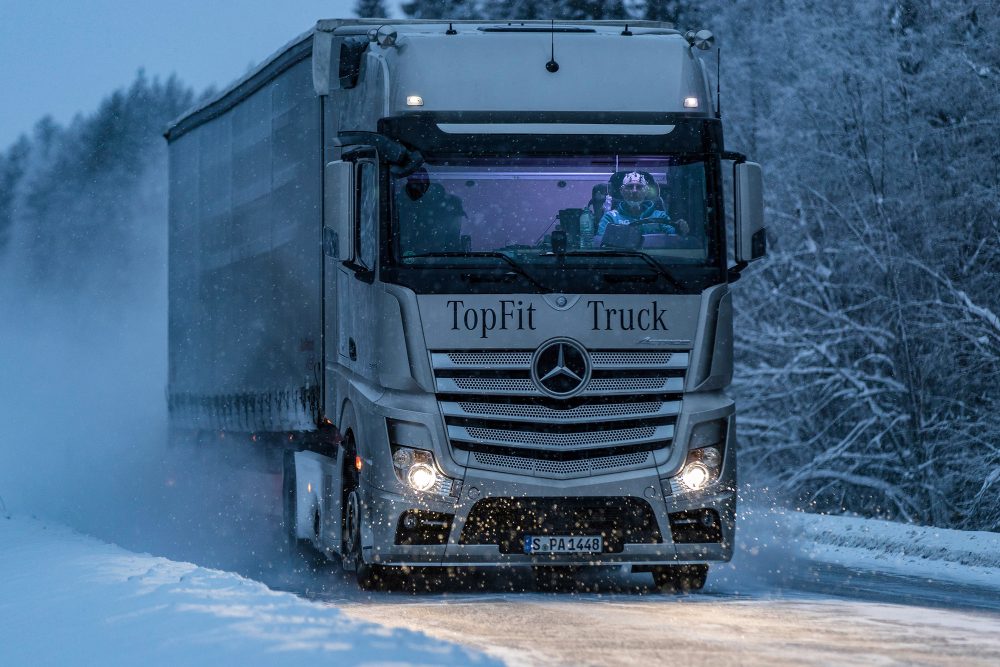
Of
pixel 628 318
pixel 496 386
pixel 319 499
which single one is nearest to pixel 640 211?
pixel 628 318

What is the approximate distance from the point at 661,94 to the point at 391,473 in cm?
321

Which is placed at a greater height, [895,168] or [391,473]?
[895,168]

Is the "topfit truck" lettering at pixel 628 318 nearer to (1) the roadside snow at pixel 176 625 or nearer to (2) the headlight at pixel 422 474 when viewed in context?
(2) the headlight at pixel 422 474

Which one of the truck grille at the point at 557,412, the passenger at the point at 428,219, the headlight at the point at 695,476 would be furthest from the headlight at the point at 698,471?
the passenger at the point at 428,219

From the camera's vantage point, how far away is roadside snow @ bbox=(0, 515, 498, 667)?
337 inches

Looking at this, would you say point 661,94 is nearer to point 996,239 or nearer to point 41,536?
point 41,536

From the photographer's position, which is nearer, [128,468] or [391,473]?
[391,473]

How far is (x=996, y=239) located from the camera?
2634cm

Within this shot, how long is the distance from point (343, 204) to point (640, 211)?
205cm

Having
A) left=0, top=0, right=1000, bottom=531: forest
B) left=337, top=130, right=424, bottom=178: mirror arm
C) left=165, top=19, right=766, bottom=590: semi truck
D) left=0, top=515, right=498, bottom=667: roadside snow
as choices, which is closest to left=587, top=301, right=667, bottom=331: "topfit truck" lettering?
left=165, top=19, right=766, bottom=590: semi truck

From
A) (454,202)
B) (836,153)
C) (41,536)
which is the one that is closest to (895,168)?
(836,153)

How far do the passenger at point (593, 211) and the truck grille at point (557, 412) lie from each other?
2.63 ft

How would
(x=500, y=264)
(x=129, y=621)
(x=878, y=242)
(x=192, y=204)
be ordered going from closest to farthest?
1. (x=129, y=621)
2. (x=500, y=264)
3. (x=192, y=204)
4. (x=878, y=242)

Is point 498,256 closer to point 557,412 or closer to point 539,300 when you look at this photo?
point 539,300
